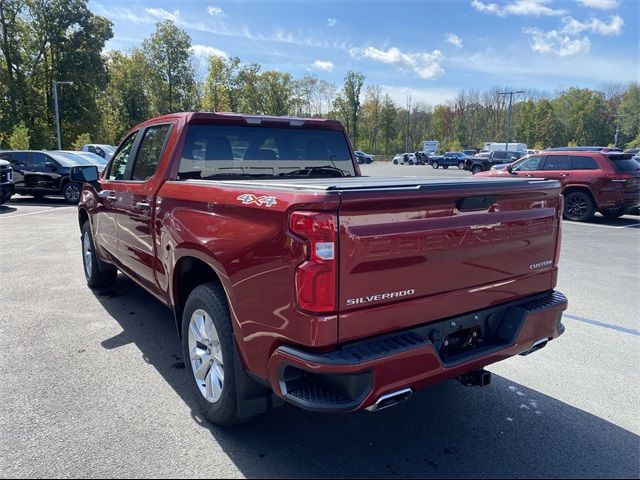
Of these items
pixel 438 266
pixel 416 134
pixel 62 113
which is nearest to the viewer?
pixel 438 266

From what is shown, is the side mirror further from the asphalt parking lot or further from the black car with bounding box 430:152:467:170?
the black car with bounding box 430:152:467:170

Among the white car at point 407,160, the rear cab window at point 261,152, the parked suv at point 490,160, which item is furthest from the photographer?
the white car at point 407,160

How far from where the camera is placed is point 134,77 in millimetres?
59281

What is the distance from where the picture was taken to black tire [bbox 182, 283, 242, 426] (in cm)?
280

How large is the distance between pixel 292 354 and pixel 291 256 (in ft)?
1.54

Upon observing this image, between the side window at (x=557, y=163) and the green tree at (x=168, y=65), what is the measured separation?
5653 centimetres

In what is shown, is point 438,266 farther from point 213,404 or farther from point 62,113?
point 62,113

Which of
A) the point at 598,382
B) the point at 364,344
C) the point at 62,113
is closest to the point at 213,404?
the point at 364,344

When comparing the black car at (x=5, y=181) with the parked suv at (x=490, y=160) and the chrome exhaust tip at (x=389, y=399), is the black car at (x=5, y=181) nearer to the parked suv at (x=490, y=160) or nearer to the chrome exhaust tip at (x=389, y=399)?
the chrome exhaust tip at (x=389, y=399)

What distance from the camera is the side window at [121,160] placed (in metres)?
4.80

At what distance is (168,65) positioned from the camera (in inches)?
2429

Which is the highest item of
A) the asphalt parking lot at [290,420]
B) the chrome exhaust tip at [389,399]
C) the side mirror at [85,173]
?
the side mirror at [85,173]

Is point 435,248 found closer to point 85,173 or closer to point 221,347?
point 221,347

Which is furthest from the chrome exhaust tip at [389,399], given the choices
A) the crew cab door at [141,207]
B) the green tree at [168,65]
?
the green tree at [168,65]
